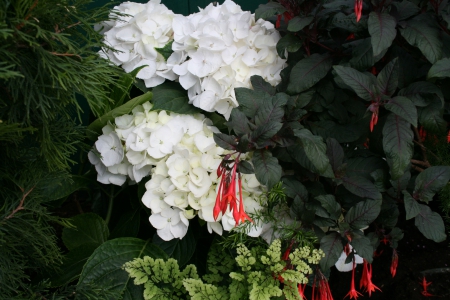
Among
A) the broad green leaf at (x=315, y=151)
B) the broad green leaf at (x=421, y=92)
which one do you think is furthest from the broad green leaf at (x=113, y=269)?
the broad green leaf at (x=421, y=92)

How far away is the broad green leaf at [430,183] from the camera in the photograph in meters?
1.46

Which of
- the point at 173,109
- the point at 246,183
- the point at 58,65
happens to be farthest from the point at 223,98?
the point at 58,65

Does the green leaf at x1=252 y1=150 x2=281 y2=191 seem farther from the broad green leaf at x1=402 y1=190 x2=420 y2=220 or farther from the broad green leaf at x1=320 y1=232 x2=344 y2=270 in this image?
the broad green leaf at x1=402 y1=190 x2=420 y2=220

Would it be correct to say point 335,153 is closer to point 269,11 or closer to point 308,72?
point 308,72

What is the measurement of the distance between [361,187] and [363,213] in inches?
3.0

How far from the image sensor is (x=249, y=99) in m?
1.50

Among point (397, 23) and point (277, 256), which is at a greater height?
point (397, 23)

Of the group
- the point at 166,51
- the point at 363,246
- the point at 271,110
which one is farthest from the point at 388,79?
the point at 166,51

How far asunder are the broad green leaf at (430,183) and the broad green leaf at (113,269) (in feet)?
2.68

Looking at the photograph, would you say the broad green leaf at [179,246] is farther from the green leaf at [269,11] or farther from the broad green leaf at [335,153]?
the green leaf at [269,11]

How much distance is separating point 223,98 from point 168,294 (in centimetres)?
63

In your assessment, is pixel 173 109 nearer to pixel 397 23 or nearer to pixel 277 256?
pixel 277 256

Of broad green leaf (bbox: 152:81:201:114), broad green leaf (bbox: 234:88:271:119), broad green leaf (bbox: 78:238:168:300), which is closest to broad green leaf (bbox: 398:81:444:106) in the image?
broad green leaf (bbox: 234:88:271:119)

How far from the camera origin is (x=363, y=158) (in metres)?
1.58
